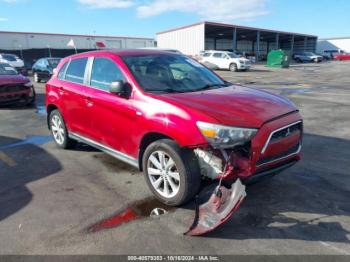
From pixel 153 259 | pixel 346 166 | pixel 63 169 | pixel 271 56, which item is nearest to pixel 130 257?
pixel 153 259

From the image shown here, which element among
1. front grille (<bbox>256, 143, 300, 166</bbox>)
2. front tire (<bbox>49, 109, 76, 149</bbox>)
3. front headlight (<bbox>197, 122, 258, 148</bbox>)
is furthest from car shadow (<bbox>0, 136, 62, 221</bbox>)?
front grille (<bbox>256, 143, 300, 166</bbox>)

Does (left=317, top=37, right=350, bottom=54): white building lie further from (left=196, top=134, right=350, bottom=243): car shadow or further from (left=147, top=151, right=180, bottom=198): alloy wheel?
(left=147, top=151, right=180, bottom=198): alloy wheel

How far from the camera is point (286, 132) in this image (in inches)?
155

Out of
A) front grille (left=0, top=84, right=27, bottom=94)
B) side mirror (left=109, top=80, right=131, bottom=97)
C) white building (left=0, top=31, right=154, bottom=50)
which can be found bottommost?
front grille (left=0, top=84, right=27, bottom=94)

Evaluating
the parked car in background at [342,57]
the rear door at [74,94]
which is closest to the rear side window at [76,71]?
the rear door at [74,94]

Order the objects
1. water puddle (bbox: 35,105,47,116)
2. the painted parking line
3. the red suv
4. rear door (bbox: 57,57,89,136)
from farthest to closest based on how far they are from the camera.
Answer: water puddle (bbox: 35,105,47,116) → the painted parking line → rear door (bbox: 57,57,89,136) → the red suv

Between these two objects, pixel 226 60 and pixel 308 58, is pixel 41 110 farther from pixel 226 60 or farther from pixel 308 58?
pixel 308 58

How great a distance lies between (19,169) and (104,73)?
2.14 metres

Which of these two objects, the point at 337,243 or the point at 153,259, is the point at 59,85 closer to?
the point at 153,259

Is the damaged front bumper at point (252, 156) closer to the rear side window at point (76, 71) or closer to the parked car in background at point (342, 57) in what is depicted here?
the rear side window at point (76, 71)

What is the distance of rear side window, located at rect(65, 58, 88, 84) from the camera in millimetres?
5531

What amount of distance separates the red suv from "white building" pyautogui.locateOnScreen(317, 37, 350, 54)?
3264 inches

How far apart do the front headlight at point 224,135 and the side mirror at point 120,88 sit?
1279 mm

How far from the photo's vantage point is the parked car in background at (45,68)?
771 inches
